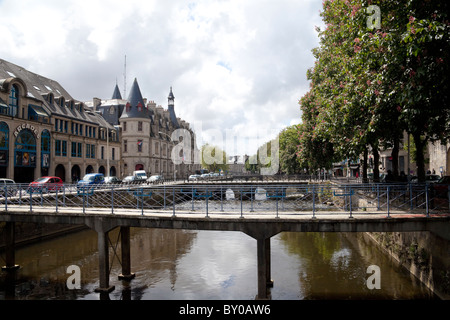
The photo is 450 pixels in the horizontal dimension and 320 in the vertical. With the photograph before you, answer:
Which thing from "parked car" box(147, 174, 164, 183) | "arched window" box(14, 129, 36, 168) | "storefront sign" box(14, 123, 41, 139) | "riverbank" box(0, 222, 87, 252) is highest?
"storefront sign" box(14, 123, 41, 139)

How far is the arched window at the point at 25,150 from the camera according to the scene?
37.5 meters

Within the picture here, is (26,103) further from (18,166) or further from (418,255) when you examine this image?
(418,255)

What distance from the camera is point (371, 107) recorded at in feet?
49.1

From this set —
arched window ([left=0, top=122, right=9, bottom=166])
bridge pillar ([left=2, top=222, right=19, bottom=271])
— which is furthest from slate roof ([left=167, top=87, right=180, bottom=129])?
bridge pillar ([left=2, top=222, right=19, bottom=271])

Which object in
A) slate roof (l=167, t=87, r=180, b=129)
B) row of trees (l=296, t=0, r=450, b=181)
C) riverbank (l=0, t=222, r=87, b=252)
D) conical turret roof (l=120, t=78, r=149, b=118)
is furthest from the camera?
slate roof (l=167, t=87, r=180, b=129)

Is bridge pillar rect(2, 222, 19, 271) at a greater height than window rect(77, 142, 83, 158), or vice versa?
window rect(77, 142, 83, 158)

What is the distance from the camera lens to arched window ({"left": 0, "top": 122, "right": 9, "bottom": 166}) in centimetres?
3522

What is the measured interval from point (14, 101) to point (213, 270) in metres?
32.8

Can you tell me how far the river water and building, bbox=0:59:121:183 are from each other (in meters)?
17.1

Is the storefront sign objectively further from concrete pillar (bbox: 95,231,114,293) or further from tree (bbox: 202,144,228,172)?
tree (bbox: 202,144,228,172)

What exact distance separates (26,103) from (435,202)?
41860 millimetres

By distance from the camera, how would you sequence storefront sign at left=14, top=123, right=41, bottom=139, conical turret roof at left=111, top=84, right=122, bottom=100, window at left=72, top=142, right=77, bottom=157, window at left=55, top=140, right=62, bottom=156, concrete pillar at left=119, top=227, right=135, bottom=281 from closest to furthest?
concrete pillar at left=119, top=227, right=135, bottom=281
storefront sign at left=14, top=123, right=41, bottom=139
window at left=55, top=140, right=62, bottom=156
window at left=72, top=142, right=77, bottom=157
conical turret roof at left=111, top=84, right=122, bottom=100

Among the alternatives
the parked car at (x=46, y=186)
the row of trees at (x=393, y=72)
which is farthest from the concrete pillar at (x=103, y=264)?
the row of trees at (x=393, y=72)
